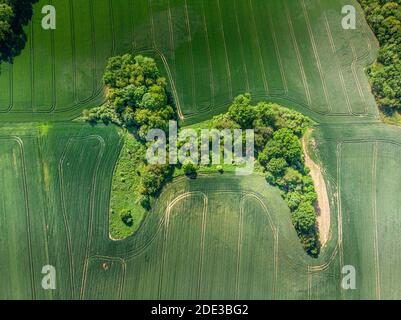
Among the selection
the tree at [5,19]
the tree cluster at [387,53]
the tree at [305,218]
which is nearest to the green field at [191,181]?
the tree cluster at [387,53]

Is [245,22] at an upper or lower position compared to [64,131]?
upper

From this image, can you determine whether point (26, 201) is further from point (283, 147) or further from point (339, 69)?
point (339, 69)

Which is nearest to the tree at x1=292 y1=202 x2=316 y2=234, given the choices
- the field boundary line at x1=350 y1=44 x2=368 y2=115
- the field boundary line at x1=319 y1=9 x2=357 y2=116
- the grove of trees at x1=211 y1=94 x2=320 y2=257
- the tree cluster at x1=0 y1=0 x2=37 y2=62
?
the grove of trees at x1=211 y1=94 x2=320 y2=257

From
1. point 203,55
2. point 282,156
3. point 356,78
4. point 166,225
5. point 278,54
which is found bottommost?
point 166,225

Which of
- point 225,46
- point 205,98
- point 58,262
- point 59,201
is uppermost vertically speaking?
point 225,46

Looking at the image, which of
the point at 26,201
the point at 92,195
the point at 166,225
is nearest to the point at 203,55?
the point at 166,225
